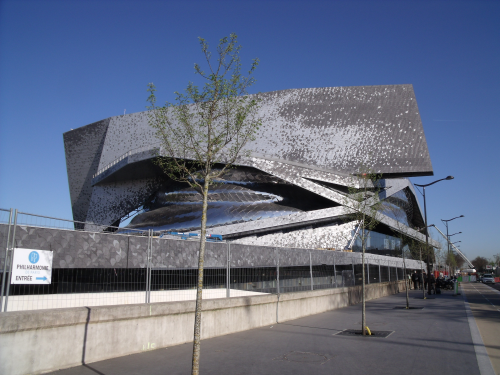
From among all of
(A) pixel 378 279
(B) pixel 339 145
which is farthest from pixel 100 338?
(B) pixel 339 145

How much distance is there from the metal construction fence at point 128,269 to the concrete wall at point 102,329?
415 millimetres

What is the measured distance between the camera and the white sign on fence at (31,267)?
21.6 ft

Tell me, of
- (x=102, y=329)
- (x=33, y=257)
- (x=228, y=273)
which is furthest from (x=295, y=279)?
(x=33, y=257)

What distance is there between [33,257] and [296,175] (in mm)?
30168

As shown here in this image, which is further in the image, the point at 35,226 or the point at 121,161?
the point at 121,161

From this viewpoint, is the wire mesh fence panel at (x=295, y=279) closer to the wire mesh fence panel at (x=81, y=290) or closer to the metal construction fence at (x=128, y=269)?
the metal construction fence at (x=128, y=269)

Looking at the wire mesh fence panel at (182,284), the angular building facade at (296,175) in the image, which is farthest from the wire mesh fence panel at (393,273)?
the wire mesh fence panel at (182,284)

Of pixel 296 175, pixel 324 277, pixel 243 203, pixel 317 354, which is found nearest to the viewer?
pixel 317 354

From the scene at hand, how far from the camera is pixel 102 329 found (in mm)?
7441

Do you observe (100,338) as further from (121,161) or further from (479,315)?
(121,161)

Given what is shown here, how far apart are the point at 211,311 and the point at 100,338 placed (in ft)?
10.6

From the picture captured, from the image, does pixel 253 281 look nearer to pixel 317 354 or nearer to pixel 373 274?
pixel 317 354

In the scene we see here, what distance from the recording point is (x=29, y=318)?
20.5 feet

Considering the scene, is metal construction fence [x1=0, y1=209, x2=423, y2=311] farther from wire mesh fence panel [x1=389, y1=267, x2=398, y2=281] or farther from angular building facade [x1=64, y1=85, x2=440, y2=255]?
angular building facade [x1=64, y1=85, x2=440, y2=255]
